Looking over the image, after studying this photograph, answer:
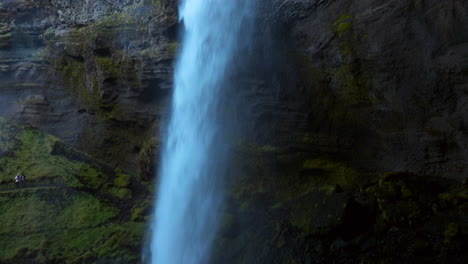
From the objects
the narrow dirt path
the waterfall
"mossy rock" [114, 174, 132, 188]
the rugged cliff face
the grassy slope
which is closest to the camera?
the rugged cliff face

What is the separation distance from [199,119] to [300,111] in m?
3.80

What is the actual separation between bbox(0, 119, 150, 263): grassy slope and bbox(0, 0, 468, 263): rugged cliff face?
0.17 m

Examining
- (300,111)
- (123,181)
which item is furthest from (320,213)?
(123,181)

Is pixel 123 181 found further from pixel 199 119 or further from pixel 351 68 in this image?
pixel 351 68

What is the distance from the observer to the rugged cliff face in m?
7.21

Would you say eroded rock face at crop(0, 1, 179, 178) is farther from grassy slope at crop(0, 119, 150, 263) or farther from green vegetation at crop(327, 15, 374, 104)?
green vegetation at crop(327, 15, 374, 104)

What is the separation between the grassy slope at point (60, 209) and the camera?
33.9 ft

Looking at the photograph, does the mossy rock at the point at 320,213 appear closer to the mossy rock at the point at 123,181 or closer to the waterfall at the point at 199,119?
the waterfall at the point at 199,119

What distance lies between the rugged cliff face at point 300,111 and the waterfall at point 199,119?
688 millimetres

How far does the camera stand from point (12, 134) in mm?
16469

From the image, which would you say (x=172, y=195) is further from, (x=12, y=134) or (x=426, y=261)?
(x=12, y=134)

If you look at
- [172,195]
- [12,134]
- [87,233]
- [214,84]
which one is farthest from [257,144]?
[12,134]

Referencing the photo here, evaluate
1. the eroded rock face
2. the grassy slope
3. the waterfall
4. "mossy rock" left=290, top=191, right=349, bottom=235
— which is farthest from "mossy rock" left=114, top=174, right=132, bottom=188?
"mossy rock" left=290, top=191, right=349, bottom=235

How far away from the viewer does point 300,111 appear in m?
11.7
